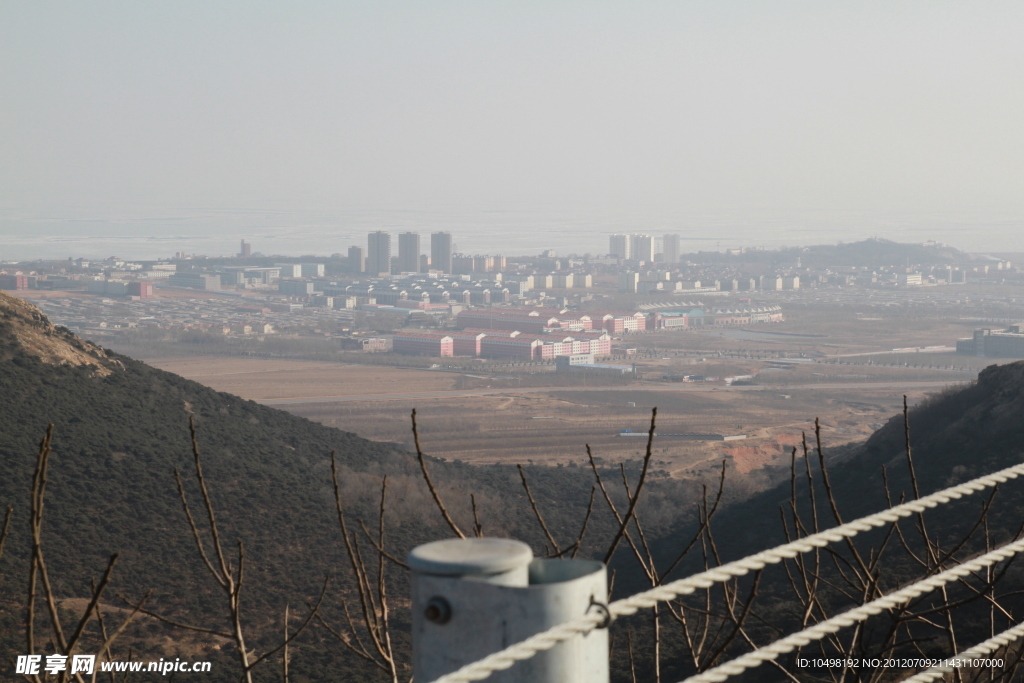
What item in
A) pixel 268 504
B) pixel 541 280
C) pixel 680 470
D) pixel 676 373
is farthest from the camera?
pixel 541 280

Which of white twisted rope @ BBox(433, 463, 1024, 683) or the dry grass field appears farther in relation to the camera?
the dry grass field

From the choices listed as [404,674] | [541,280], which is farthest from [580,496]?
[541,280]

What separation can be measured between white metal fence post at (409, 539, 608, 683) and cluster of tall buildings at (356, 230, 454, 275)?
17888 cm

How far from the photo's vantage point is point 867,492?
22.9 m

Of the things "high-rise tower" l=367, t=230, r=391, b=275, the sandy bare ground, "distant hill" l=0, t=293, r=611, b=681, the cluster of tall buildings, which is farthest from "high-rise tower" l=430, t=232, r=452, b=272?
"distant hill" l=0, t=293, r=611, b=681

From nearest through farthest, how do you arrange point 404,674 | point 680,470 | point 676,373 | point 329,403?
point 404,674, point 680,470, point 329,403, point 676,373

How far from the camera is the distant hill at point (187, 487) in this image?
17.7 meters

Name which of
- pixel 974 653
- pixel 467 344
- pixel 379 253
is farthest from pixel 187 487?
pixel 379 253

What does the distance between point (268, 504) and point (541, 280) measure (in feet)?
487

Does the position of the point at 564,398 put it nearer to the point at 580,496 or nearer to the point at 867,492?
the point at 580,496

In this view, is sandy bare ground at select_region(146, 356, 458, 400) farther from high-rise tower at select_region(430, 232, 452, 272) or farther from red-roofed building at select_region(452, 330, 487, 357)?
high-rise tower at select_region(430, 232, 452, 272)

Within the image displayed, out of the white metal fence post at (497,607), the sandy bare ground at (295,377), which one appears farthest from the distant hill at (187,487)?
the sandy bare ground at (295,377)

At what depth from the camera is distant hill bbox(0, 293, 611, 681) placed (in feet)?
58.0

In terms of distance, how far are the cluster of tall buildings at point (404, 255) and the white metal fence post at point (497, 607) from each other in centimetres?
17888
